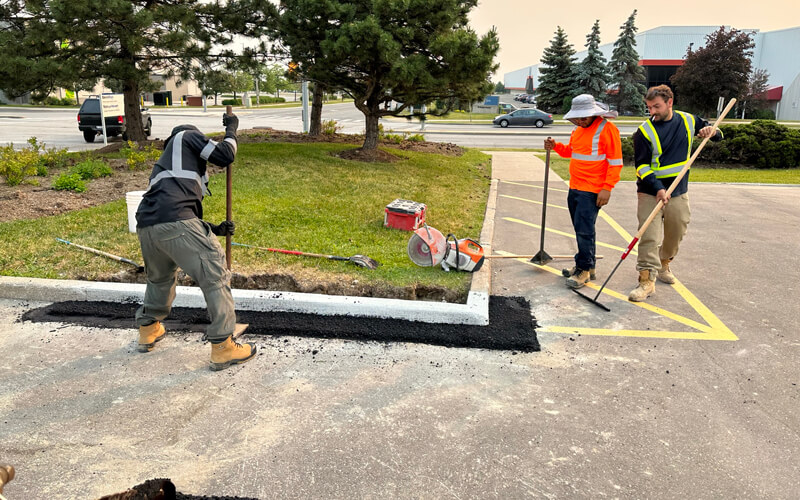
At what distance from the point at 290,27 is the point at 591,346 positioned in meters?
10.4

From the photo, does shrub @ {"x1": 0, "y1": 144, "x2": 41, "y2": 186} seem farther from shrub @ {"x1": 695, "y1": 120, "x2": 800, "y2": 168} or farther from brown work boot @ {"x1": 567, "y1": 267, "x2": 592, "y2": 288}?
shrub @ {"x1": 695, "y1": 120, "x2": 800, "y2": 168}

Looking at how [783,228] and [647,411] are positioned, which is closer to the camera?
[647,411]

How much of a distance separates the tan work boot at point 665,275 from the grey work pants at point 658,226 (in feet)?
Result: 0.95

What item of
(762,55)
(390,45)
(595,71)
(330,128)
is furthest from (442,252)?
(762,55)

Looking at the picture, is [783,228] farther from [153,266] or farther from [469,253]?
[153,266]

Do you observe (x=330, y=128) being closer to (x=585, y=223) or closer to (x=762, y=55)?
(x=585, y=223)

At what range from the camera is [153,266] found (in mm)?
4090

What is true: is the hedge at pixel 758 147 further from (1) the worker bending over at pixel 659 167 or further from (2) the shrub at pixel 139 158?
(2) the shrub at pixel 139 158

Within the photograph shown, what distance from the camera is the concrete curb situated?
491 centimetres

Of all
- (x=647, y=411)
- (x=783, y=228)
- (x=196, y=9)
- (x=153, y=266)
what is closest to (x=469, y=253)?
(x=647, y=411)

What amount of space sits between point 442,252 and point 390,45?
253 inches

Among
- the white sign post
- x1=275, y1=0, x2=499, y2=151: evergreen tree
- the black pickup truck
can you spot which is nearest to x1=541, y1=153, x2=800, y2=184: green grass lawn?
x1=275, y1=0, x2=499, y2=151: evergreen tree

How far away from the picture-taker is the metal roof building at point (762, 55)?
49781mm

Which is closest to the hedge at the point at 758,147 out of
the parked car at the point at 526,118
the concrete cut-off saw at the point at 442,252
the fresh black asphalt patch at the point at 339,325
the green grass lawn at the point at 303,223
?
the green grass lawn at the point at 303,223
